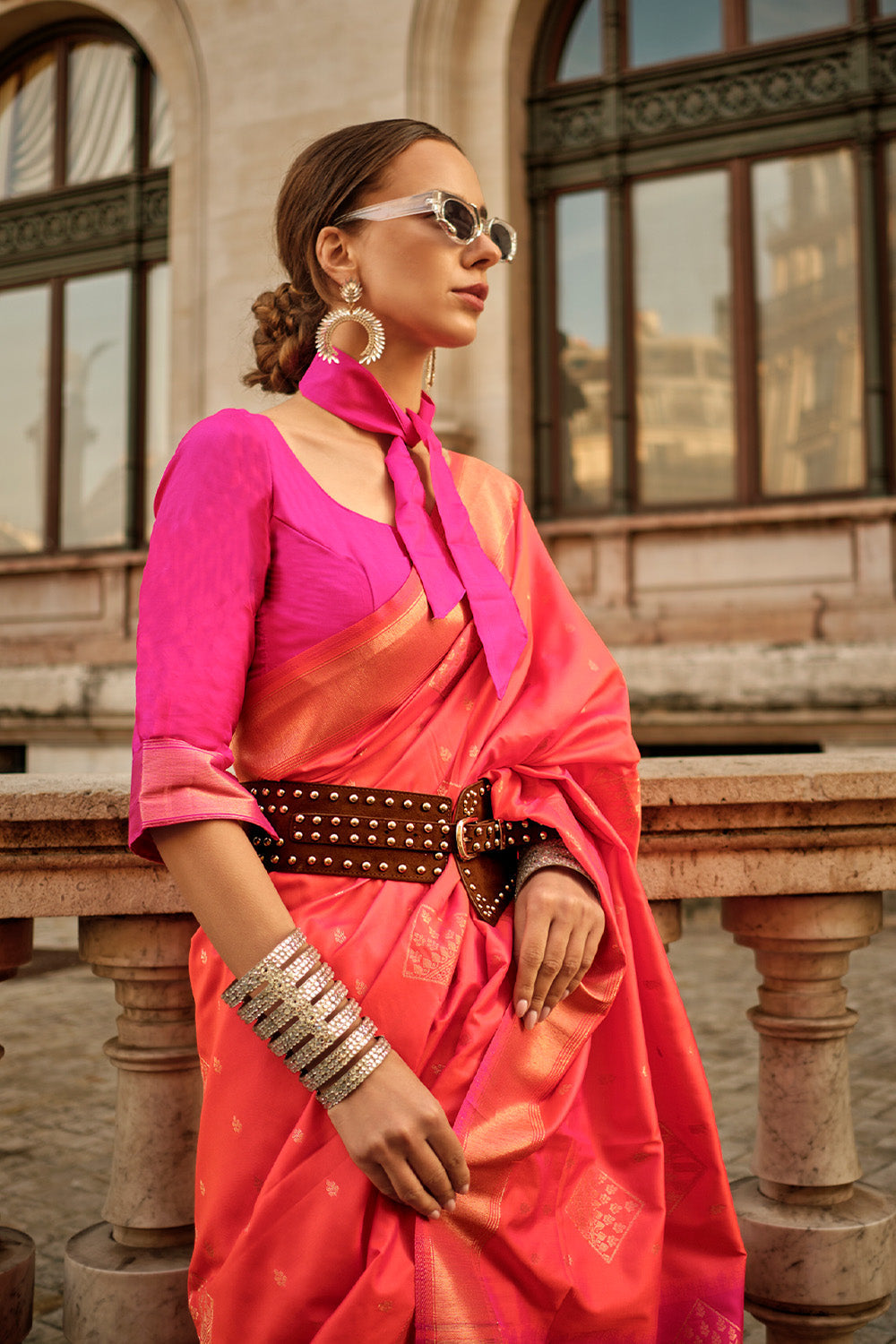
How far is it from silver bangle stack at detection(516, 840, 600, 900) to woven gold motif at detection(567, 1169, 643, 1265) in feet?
1.06

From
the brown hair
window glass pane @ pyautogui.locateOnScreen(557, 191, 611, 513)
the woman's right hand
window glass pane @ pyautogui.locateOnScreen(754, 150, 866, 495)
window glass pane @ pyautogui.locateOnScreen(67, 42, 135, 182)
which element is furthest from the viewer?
window glass pane @ pyautogui.locateOnScreen(67, 42, 135, 182)

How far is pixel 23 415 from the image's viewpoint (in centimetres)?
1154

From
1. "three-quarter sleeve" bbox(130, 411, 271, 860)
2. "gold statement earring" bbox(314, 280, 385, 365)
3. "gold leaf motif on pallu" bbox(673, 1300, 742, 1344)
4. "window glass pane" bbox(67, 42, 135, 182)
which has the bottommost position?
"gold leaf motif on pallu" bbox(673, 1300, 742, 1344)

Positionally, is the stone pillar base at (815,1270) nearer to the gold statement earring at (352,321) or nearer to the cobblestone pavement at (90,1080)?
the cobblestone pavement at (90,1080)

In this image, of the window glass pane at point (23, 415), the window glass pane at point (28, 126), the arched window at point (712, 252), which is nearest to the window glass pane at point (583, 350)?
the arched window at point (712, 252)

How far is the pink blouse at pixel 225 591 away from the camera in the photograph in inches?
48.9

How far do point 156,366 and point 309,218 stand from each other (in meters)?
9.95

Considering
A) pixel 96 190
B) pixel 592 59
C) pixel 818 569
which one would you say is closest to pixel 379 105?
pixel 592 59

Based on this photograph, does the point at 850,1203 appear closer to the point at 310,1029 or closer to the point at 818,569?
the point at 310,1029

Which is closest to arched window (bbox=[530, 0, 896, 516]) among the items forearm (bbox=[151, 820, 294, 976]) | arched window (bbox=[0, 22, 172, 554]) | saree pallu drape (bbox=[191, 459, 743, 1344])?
arched window (bbox=[0, 22, 172, 554])

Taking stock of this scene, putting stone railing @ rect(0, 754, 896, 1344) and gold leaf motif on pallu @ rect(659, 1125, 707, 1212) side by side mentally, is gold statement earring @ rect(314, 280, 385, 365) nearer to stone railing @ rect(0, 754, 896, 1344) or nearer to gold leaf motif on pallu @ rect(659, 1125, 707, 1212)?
stone railing @ rect(0, 754, 896, 1344)

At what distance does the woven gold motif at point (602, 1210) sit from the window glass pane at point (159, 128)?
1091cm

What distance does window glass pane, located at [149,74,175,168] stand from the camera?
10719 millimetres

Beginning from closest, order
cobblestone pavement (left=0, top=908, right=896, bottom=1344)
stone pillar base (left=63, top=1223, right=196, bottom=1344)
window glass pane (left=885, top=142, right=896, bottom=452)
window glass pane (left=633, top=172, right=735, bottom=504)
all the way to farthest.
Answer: stone pillar base (left=63, top=1223, right=196, bottom=1344) → cobblestone pavement (left=0, top=908, right=896, bottom=1344) → window glass pane (left=885, top=142, right=896, bottom=452) → window glass pane (left=633, top=172, right=735, bottom=504)
